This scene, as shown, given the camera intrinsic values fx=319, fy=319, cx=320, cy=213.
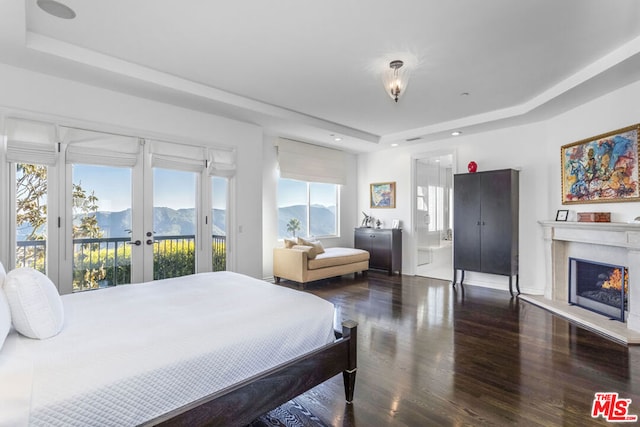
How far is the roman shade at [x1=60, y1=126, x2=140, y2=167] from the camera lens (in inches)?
128

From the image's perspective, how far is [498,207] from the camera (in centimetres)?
475

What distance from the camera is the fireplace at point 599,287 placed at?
3.45 meters

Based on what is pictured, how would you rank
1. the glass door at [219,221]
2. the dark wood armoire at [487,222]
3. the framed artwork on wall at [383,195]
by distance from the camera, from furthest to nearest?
1. the framed artwork on wall at [383,195]
2. the dark wood armoire at [487,222]
3. the glass door at [219,221]

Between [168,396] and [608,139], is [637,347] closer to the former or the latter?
[608,139]

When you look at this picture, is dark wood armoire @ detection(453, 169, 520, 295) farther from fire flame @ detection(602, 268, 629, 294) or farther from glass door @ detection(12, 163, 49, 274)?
glass door @ detection(12, 163, 49, 274)

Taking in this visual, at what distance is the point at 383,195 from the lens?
21.9ft

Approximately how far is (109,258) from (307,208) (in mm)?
3540

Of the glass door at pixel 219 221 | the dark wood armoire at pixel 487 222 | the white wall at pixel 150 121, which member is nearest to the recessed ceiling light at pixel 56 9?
the white wall at pixel 150 121

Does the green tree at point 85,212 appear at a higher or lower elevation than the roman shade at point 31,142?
lower

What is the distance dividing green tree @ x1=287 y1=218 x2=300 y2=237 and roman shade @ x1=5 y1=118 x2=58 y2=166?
11.8ft

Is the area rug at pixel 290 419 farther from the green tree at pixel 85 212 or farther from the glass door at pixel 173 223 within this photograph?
the green tree at pixel 85 212

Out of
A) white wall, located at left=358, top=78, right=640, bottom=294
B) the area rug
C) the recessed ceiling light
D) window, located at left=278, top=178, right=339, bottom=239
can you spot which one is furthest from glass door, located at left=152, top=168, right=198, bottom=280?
white wall, located at left=358, top=78, right=640, bottom=294

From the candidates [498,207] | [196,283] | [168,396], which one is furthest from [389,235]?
[168,396]

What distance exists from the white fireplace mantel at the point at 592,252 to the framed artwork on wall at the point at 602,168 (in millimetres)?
360
